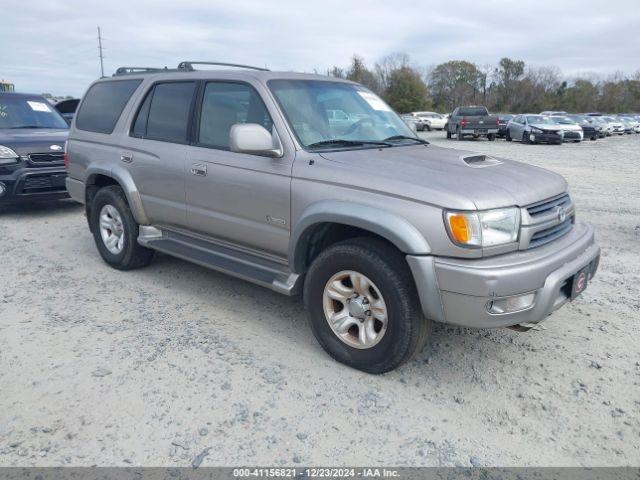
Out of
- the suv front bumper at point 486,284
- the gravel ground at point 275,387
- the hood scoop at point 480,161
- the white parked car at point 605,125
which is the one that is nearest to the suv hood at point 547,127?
the white parked car at point 605,125

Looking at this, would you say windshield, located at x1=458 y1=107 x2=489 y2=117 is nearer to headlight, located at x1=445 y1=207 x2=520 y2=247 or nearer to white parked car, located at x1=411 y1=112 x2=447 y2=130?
white parked car, located at x1=411 y1=112 x2=447 y2=130

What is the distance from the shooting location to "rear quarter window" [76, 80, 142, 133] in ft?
16.6

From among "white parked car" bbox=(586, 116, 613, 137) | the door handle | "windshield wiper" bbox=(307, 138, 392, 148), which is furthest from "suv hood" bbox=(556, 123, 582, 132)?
A: the door handle

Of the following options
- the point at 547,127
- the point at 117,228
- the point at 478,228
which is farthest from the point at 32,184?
the point at 547,127

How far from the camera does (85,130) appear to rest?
5.42m

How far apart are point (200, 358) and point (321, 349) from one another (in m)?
0.82

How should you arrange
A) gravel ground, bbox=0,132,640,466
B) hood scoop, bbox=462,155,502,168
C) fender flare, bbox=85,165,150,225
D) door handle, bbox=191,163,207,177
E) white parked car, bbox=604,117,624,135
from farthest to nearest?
1. white parked car, bbox=604,117,624,135
2. fender flare, bbox=85,165,150,225
3. door handle, bbox=191,163,207,177
4. hood scoop, bbox=462,155,502,168
5. gravel ground, bbox=0,132,640,466

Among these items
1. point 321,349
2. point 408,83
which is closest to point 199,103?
point 321,349

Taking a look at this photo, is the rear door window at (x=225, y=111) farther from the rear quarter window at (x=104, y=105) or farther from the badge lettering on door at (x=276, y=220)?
the rear quarter window at (x=104, y=105)

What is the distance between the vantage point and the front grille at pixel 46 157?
24.6 feet

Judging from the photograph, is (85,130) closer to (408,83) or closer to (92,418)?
(92,418)

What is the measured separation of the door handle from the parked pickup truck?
24.5 meters

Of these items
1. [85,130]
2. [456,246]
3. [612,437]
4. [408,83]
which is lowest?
[612,437]

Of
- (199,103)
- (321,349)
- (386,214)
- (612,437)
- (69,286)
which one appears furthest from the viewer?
(69,286)
